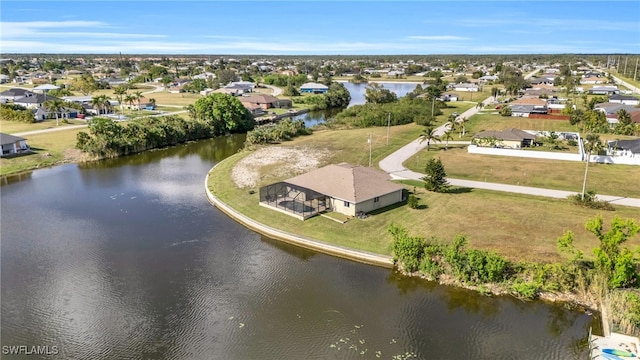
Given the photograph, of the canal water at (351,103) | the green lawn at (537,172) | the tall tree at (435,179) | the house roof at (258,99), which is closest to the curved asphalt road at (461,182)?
the green lawn at (537,172)

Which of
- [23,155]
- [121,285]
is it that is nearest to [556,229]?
[121,285]

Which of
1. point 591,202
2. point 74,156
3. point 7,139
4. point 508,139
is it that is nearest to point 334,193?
point 591,202

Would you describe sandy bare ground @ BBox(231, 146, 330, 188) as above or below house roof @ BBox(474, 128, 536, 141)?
below

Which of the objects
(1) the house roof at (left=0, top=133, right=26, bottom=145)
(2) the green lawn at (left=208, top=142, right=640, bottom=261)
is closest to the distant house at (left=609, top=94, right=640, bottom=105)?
(2) the green lawn at (left=208, top=142, right=640, bottom=261)

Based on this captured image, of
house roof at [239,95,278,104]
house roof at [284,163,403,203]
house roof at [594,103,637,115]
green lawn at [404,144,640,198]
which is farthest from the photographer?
house roof at [239,95,278,104]

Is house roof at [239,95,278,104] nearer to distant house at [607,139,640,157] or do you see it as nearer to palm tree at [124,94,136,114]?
palm tree at [124,94,136,114]

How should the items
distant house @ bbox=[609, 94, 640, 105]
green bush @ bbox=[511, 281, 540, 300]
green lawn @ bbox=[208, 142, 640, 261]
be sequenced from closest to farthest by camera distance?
green bush @ bbox=[511, 281, 540, 300], green lawn @ bbox=[208, 142, 640, 261], distant house @ bbox=[609, 94, 640, 105]

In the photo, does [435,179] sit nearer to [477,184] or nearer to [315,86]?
[477,184]
